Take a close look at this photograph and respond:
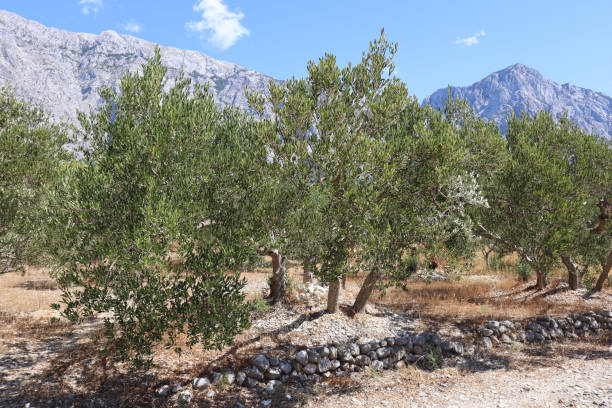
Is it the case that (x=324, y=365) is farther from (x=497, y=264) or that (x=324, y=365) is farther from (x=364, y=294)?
(x=497, y=264)

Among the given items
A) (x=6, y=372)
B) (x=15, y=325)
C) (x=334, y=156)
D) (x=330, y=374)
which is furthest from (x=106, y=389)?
(x=334, y=156)

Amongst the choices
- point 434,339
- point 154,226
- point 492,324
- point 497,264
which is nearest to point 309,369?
point 434,339

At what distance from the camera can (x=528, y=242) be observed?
15.7 m

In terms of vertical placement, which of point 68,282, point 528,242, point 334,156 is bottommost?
point 68,282

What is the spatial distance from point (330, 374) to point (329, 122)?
34.0 ft

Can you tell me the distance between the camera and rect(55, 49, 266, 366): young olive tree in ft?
29.2

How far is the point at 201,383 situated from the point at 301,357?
401cm

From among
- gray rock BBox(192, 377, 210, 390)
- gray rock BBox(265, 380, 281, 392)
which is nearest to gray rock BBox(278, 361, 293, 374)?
gray rock BBox(265, 380, 281, 392)

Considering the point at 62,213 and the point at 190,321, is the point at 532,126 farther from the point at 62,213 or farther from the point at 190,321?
the point at 62,213

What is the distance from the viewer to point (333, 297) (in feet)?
59.7

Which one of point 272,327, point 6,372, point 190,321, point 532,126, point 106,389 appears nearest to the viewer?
point 190,321

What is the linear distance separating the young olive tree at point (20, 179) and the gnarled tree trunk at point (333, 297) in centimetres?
1398

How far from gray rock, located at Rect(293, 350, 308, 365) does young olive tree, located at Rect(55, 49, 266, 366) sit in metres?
5.21

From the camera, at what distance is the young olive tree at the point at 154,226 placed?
29.2ft
